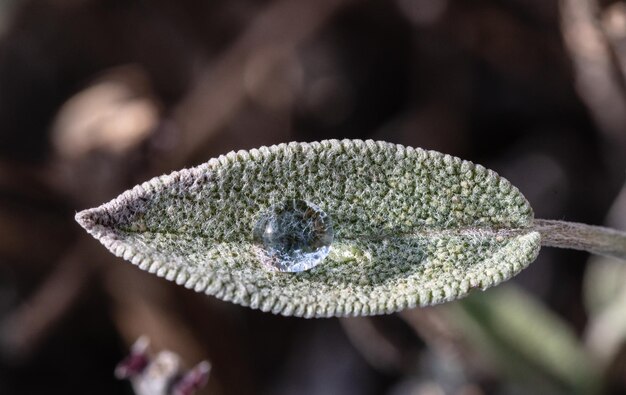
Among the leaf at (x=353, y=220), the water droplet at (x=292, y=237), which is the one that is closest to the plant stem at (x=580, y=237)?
the leaf at (x=353, y=220)

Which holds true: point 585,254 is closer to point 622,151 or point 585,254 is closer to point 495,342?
point 622,151

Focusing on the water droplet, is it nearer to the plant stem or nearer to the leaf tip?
the leaf tip

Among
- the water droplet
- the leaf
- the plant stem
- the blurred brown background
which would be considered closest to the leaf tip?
the leaf

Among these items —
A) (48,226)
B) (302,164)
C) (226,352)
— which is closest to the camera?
(302,164)

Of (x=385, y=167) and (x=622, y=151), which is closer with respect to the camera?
(x=385, y=167)

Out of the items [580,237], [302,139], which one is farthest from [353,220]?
[302,139]

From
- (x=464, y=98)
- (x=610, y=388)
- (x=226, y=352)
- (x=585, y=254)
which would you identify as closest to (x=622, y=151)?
(x=585, y=254)
